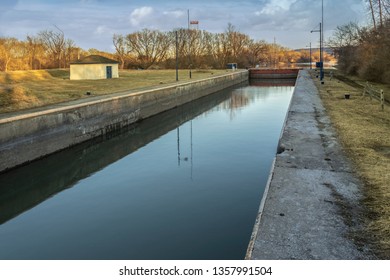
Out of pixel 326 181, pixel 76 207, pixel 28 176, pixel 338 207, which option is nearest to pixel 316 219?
pixel 338 207

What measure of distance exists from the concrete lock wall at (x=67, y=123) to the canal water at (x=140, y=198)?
0.42m

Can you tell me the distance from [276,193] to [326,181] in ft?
3.69

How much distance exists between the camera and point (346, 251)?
4.27 meters

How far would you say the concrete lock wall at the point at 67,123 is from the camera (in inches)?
450

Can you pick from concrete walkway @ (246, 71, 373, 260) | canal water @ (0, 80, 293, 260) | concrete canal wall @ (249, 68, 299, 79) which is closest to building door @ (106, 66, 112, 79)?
canal water @ (0, 80, 293, 260)

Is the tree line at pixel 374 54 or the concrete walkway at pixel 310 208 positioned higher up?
the tree line at pixel 374 54

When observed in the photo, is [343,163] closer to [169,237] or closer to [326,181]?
[326,181]

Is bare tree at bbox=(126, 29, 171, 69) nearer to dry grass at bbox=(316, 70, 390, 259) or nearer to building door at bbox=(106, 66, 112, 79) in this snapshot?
building door at bbox=(106, 66, 112, 79)

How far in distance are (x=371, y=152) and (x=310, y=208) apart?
3806mm

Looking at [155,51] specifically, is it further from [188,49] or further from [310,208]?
[310,208]

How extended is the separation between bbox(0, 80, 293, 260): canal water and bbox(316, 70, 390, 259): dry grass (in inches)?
84.9

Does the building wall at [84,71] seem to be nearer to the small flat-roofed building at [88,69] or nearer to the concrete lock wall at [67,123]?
the small flat-roofed building at [88,69]

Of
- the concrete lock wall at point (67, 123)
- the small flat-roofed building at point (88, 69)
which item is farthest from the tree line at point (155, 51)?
the concrete lock wall at point (67, 123)

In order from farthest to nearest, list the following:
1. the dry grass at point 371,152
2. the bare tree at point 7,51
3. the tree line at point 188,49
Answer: the tree line at point 188,49 → the bare tree at point 7,51 → the dry grass at point 371,152
